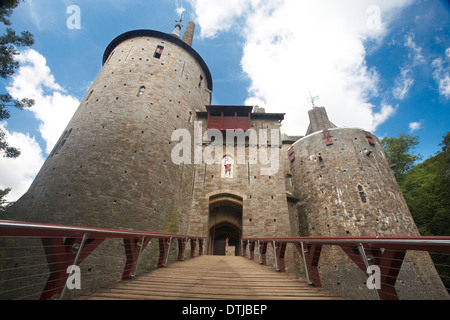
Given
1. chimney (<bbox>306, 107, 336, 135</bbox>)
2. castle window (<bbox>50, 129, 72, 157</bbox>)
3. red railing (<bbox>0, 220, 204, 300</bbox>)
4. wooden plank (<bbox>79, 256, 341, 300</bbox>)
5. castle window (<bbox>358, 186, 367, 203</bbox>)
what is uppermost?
chimney (<bbox>306, 107, 336, 135</bbox>)

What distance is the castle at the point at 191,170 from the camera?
8039 mm

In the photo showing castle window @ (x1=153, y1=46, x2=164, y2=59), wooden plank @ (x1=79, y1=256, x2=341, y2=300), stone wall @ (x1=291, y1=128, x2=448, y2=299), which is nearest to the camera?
wooden plank @ (x1=79, y1=256, x2=341, y2=300)

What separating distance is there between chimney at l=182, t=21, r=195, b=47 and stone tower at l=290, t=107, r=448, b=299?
14530 millimetres

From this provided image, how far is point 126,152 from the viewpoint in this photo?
896cm

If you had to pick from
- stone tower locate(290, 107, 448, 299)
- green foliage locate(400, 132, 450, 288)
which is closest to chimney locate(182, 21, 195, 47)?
stone tower locate(290, 107, 448, 299)

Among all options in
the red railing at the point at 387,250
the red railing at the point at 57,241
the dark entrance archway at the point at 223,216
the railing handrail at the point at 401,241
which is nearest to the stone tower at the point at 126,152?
the dark entrance archway at the point at 223,216

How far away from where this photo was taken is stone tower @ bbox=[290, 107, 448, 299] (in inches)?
363

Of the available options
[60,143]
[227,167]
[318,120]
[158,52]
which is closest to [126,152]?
[60,143]

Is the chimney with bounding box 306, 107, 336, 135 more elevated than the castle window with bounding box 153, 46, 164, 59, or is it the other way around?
the castle window with bounding box 153, 46, 164, 59

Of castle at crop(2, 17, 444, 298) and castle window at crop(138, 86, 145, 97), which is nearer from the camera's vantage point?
castle at crop(2, 17, 444, 298)

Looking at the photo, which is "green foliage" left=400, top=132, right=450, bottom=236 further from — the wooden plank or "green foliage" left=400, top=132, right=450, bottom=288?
the wooden plank

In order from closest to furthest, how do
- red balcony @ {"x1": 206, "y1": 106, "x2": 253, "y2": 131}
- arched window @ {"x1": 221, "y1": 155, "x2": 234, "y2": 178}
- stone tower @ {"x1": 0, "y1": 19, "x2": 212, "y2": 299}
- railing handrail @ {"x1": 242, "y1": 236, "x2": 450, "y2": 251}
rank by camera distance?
railing handrail @ {"x1": 242, "y1": 236, "x2": 450, "y2": 251} → stone tower @ {"x1": 0, "y1": 19, "x2": 212, "y2": 299} → arched window @ {"x1": 221, "y1": 155, "x2": 234, "y2": 178} → red balcony @ {"x1": 206, "y1": 106, "x2": 253, "y2": 131}

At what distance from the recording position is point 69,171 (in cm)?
809

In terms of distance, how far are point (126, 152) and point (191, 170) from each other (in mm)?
4242
